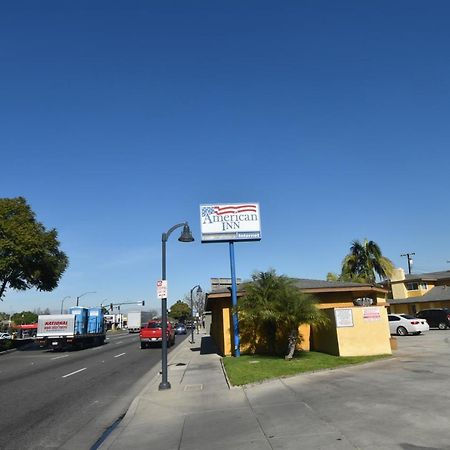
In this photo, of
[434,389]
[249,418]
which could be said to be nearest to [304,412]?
[249,418]

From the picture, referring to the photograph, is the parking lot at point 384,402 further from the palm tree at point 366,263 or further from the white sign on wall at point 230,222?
the palm tree at point 366,263

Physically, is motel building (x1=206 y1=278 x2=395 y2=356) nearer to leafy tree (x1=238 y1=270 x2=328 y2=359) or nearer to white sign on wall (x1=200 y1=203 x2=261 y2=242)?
leafy tree (x1=238 y1=270 x2=328 y2=359)

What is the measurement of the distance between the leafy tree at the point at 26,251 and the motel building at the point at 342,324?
21.6 meters

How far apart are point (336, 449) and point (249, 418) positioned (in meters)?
2.82

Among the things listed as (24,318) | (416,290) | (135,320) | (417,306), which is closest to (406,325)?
(417,306)

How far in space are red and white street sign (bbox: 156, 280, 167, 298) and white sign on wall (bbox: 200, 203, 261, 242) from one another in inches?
401

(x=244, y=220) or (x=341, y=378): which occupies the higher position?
(x=244, y=220)

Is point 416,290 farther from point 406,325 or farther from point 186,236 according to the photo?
point 186,236

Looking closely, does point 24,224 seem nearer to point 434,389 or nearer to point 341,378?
point 341,378

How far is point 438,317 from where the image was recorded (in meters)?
39.0

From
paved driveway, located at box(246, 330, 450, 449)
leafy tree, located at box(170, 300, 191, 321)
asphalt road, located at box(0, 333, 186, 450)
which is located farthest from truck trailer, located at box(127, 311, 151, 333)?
paved driveway, located at box(246, 330, 450, 449)

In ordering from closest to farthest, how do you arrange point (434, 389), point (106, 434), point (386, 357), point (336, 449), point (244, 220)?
point (336, 449) → point (106, 434) → point (434, 389) → point (386, 357) → point (244, 220)

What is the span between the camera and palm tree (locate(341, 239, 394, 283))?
4094 cm

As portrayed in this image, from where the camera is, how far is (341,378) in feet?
44.1
